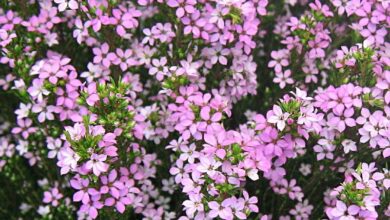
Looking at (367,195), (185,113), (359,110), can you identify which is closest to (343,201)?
(367,195)

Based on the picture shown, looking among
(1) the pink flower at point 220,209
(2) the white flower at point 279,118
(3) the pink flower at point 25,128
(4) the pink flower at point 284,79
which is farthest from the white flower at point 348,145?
(3) the pink flower at point 25,128

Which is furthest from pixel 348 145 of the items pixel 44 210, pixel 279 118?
pixel 44 210

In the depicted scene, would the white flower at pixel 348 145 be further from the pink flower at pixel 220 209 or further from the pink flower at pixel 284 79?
the pink flower at pixel 220 209

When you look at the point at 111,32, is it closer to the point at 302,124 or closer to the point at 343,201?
the point at 302,124

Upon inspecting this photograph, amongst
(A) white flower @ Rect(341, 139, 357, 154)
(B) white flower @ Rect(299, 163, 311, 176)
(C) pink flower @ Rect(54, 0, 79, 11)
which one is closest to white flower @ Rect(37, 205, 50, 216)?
(C) pink flower @ Rect(54, 0, 79, 11)

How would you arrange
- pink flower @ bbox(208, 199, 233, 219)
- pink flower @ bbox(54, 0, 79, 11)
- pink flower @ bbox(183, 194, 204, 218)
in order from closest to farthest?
pink flower @ bbox(208, 199, 233, 219), pink flower @ bbox(183, 194, 204, 218), pink flower @ bbox(54, 0, 79, 11)

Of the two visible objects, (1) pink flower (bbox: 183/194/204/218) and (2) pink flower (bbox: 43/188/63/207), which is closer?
(1) pink flower (bbox: 183/194/204/218)

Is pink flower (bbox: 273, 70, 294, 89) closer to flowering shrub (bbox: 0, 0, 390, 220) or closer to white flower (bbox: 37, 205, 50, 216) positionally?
flowering shrub (bbox: 0, 0, 390, 220)

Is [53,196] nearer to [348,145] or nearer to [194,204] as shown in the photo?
[194,204]

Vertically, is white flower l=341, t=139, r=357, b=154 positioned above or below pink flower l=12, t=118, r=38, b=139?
below
